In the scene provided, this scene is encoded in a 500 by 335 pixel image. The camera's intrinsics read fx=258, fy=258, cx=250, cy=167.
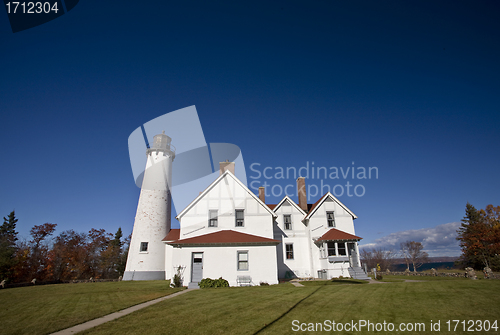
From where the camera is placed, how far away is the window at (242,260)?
1996 centimetres

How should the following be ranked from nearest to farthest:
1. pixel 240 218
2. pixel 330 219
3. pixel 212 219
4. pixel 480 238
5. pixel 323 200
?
pixel 212 219 < pixel 240 218 < pixel 330 219 < pixel 323 200 < pixel 480 238

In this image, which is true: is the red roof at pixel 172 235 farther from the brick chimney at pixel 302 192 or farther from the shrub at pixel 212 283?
the brick chimney at pixel 302 192

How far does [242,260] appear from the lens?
20.1 metres

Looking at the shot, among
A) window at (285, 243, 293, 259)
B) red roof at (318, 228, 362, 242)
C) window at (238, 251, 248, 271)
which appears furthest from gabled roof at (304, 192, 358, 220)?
window at (238, 251, 248, 271)

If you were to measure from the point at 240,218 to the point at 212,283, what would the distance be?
6.56 metres

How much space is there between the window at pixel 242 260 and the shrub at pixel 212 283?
5.57 feet

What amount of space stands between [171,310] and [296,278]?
1792 centimetres

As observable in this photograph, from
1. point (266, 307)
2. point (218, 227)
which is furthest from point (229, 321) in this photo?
point (218, 227)

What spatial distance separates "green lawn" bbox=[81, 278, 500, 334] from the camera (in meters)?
7.71

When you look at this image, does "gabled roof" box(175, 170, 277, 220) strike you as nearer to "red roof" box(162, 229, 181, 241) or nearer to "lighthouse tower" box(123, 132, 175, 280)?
"red roof" box(162, 229, 181, 241)

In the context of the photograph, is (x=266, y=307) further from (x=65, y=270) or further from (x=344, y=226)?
(x=65, y=270)

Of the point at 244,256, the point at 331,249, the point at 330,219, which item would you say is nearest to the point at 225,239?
the point at 244,256

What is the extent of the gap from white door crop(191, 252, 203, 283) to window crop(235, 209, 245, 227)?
15.5 ft

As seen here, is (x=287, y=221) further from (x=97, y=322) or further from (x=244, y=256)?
(x=97, y=322)
